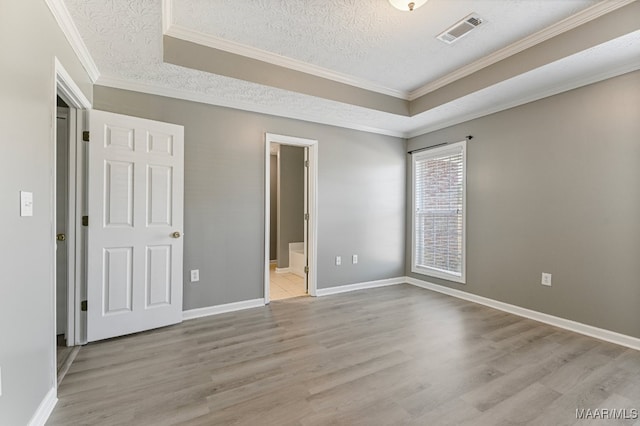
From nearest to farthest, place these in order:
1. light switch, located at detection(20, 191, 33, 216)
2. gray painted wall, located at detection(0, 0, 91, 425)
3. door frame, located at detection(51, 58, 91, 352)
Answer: gray painted wall, located at detection(0, 0, 91, 425), light switch, located at detection(20, 191, 33, 216), door frame, located at detection(51, 58, 91, 352)

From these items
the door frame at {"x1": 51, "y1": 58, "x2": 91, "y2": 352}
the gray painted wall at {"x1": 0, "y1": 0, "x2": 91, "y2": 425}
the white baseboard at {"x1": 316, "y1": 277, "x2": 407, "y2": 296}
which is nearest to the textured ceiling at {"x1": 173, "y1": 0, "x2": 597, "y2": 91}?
the gray painted wall at {"x1": 0, "y1": 0, "x2": 91, "y2": 425}

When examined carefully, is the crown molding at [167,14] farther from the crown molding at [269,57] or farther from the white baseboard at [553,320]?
the white baseboard at [553,320]

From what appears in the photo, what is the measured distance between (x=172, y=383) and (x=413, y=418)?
1558 mm

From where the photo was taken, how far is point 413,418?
5.20 feet

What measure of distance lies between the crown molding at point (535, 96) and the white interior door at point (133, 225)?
346 cm

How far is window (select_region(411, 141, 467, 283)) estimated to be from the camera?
3920 mm

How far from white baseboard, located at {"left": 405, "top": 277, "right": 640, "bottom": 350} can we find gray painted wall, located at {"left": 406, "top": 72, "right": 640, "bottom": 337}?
0.05 m

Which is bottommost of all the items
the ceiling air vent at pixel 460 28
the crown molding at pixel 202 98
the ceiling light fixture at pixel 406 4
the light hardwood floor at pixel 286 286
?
the light hardwood floor at pixel 286 286

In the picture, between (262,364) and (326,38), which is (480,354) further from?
(326,38)

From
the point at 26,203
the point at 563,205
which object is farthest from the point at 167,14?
the point at 563,205

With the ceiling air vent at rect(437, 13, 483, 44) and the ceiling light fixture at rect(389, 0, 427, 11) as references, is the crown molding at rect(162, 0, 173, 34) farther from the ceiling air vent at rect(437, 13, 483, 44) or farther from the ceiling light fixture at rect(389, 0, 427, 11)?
the ceiling air vent at rect(437, 13, 483, 44)

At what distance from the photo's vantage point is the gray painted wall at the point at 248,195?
3.07 m

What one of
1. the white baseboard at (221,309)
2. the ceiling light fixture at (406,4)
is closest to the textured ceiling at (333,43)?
the ceiling light fixture at (406,4)

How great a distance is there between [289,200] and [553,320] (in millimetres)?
4343
